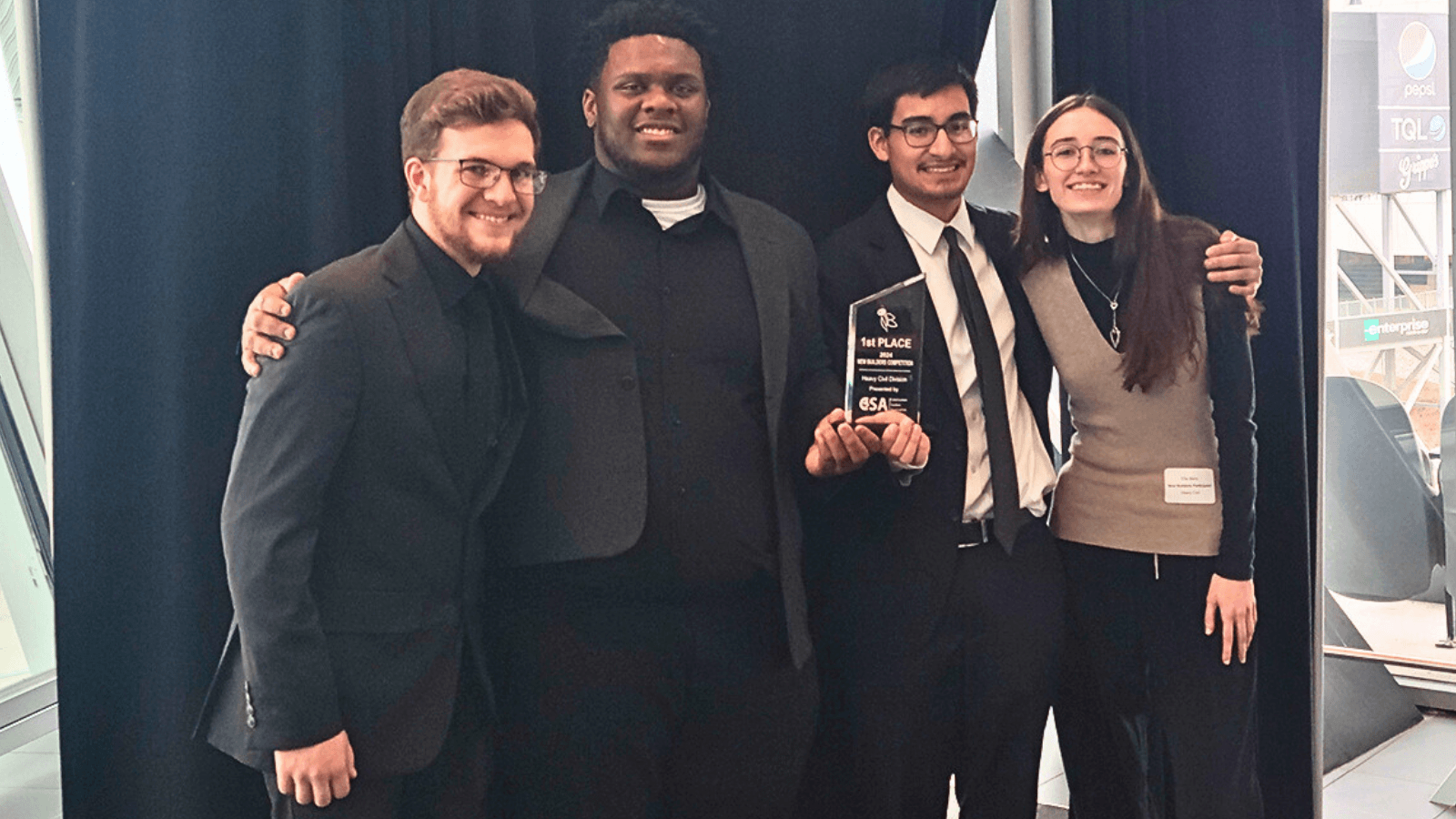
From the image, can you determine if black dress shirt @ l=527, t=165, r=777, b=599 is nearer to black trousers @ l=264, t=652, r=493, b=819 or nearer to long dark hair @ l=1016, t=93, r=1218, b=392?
black trousers @ l=264, t=652, r=493, b=819

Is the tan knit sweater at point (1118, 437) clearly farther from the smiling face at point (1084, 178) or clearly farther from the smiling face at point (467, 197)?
the smiling face at point (467, 197)

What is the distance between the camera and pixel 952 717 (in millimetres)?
2346

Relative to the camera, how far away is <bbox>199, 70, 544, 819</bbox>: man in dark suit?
1.79 metres

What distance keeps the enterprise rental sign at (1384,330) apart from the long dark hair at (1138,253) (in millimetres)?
1874

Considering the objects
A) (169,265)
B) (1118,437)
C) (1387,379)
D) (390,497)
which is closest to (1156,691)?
(1118,437)

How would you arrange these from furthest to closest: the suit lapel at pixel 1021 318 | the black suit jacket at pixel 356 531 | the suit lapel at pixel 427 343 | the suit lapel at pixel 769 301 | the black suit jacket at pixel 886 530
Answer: the suit lapel at pixel 1021 318, the black suit jacket at pixel 886 530, the suit lapel at pixel 769 301, the suit lapel at pixel 427 343, the black suit jacket at pixel 356 531

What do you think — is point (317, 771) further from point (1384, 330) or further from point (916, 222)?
point (1384, 330)

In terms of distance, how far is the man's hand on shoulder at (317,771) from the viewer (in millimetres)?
1812

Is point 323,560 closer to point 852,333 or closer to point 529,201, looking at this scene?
point 529,201

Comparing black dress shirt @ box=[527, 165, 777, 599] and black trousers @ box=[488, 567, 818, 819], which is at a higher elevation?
black dress shirt @ box=[527, 165, 777, 599]

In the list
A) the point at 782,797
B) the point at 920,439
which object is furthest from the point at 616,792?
the point at 920,439

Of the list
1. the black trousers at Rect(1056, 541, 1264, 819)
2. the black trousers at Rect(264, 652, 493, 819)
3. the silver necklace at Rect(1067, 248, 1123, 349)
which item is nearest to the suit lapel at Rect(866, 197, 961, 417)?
the silver necklace at Rect(1067, 248, 1123, 349)

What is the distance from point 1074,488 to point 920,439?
0.54 m

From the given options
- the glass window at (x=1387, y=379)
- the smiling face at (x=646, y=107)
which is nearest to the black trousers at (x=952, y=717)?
the smiling face at (x=646, y=107)
